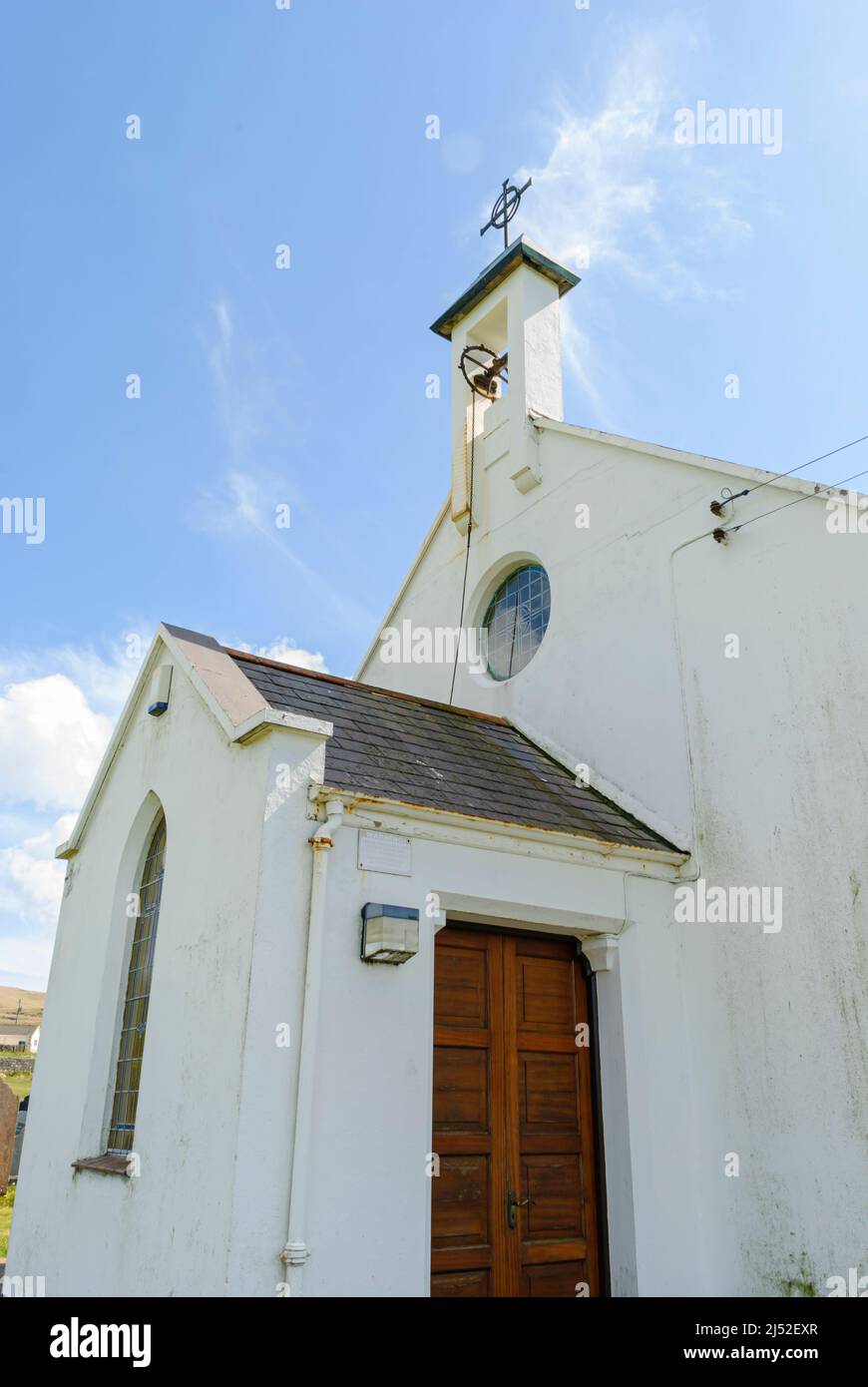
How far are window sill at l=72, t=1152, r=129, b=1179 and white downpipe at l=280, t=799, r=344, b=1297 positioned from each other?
1717 millimetres

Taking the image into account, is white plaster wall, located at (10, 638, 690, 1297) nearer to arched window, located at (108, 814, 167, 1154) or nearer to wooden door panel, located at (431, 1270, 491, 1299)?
arched window, located at (108, 814, 167, 1154)

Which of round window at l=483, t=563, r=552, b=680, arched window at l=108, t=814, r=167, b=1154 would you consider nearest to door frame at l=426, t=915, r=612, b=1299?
arched window at l=108, t=814, r=167, b=1154

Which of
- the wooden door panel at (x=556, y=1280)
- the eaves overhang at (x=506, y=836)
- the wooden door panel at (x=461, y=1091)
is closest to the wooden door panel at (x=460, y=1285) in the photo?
the wooden door panel at (x=556, y=1280)

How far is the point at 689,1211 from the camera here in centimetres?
705

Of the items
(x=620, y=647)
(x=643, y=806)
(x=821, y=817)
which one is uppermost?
(x=620, y=647)

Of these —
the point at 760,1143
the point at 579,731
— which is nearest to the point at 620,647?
the point at 579,731

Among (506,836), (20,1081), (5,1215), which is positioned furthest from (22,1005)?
(506,836)

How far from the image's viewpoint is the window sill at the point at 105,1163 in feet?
21.7

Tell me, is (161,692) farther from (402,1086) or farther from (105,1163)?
(402,1086)

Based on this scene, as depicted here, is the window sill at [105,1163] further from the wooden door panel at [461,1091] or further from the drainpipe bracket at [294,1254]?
the wooden door panel at [461,1091]

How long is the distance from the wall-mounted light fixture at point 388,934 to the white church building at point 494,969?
1.0 inches

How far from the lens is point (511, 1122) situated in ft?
22.6
